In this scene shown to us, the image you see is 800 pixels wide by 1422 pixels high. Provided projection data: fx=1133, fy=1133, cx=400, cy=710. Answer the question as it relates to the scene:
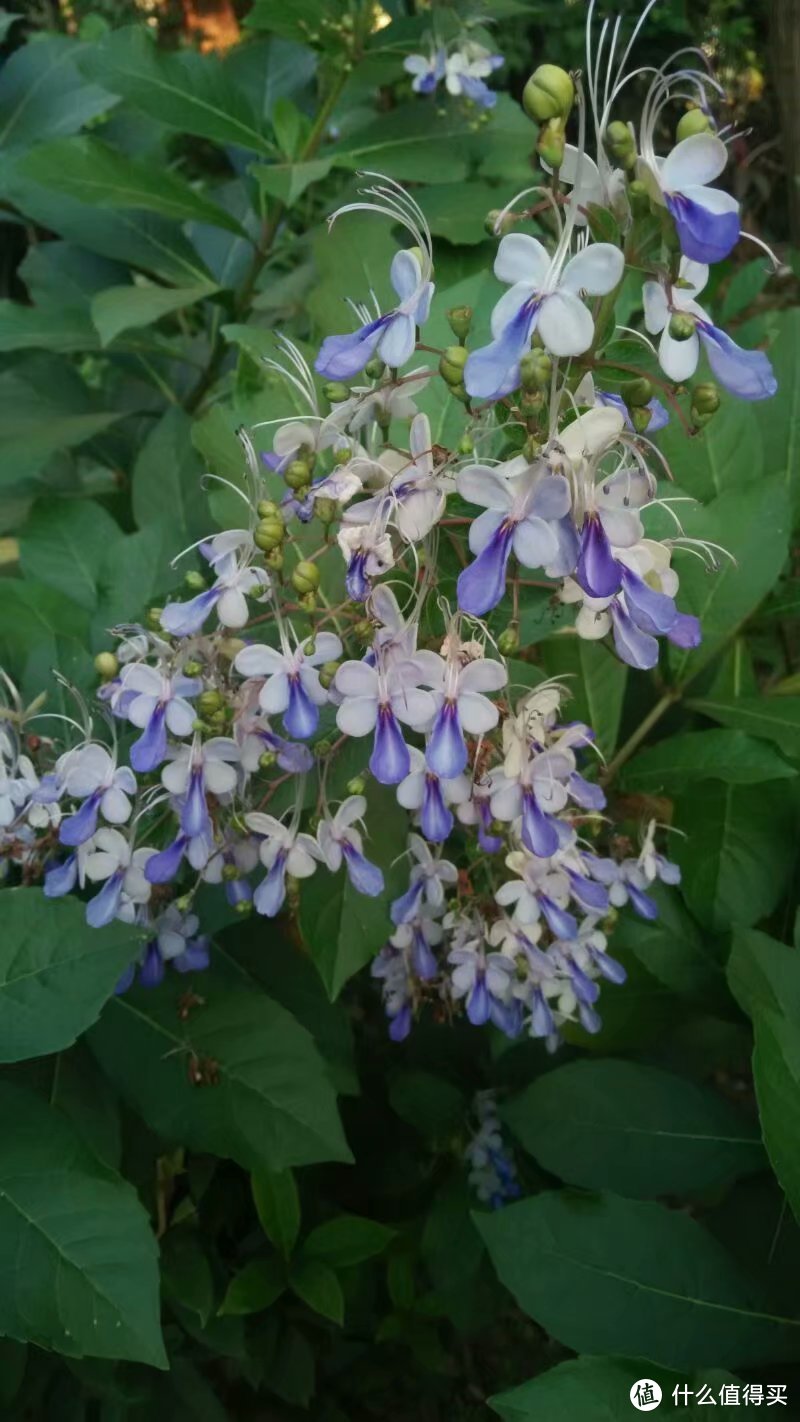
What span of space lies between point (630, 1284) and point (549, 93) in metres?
1.03

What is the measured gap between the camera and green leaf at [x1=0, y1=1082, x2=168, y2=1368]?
90 centimetres

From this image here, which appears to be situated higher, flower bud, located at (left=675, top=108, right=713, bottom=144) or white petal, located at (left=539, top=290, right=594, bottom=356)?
flower bud, located at (left=675, top=108, right=713, bottom=144)

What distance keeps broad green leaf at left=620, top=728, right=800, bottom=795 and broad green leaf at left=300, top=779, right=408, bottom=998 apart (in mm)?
360

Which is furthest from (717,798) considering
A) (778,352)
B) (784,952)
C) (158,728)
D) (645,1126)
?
(158,728)

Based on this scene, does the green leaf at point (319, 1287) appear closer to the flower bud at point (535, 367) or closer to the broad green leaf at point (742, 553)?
the broad green leaf at point (742, 553)

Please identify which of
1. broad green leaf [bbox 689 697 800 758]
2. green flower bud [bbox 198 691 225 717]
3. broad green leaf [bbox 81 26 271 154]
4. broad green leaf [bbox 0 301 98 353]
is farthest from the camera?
broad green leaf [bbox 0 301 98 353]

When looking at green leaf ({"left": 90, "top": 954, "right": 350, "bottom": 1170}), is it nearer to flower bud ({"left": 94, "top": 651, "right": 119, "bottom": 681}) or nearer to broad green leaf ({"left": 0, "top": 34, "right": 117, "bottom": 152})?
flower bud ({"left": 94, "top": 651, "right": 119, "bottom": 681})

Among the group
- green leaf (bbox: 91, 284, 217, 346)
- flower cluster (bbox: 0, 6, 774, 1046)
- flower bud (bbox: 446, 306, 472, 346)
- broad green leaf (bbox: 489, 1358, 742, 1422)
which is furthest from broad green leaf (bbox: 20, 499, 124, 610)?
broad green leaf (bbox: 489, 1358, 742, 1422)

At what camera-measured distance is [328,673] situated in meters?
0.82

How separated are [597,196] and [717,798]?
→ 29.6 inches

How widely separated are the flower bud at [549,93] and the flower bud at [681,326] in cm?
14

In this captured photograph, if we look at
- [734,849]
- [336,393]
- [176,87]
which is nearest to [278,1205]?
[734,849]

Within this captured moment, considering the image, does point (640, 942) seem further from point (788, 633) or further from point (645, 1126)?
point (788, 633)

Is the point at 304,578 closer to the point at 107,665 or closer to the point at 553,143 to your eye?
the point at 107,665
